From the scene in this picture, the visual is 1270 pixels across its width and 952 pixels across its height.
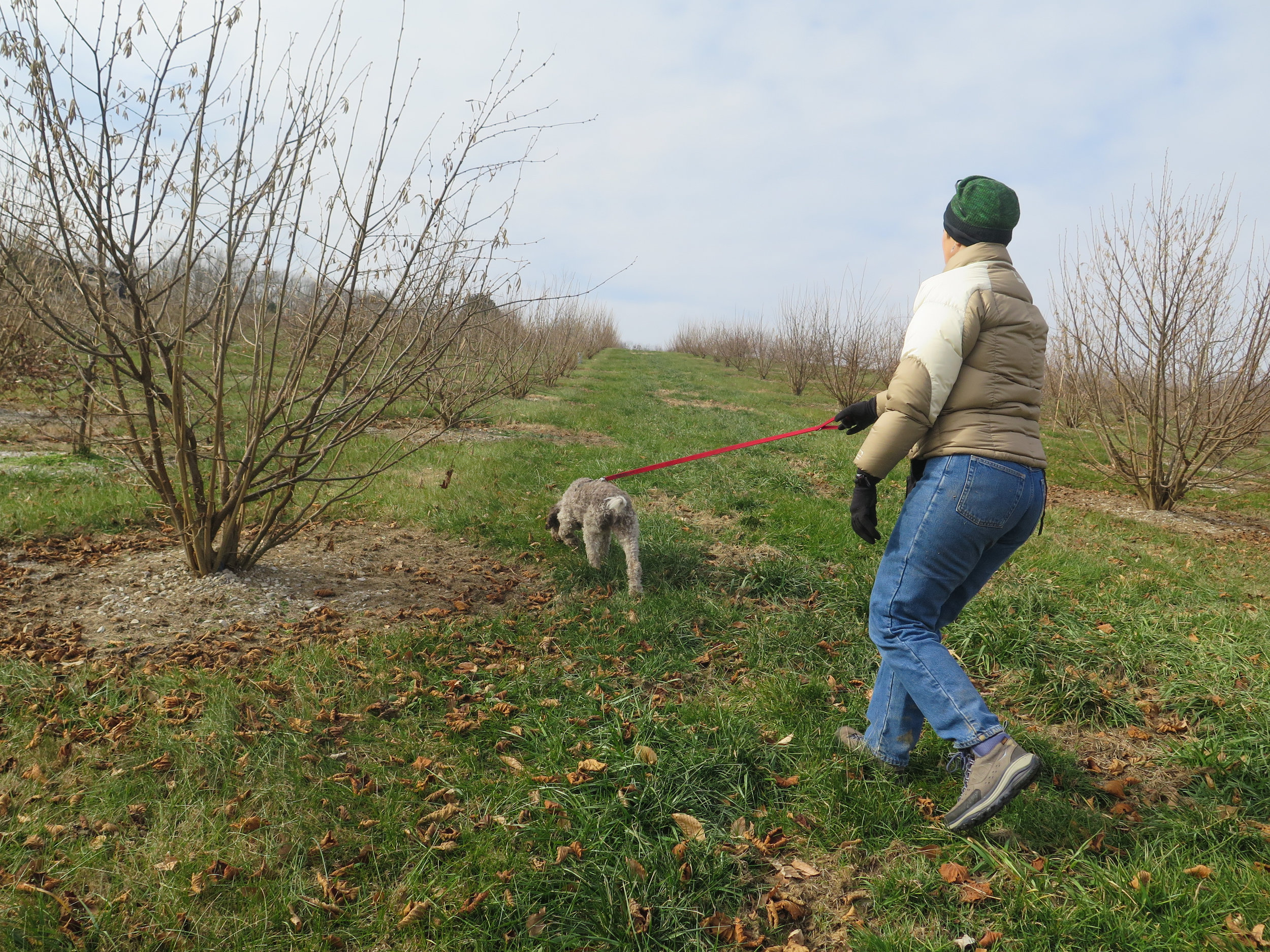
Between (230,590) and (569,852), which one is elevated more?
(230,590)

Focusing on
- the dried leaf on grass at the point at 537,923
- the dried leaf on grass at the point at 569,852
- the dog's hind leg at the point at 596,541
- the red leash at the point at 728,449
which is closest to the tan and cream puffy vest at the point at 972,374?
the red leash at the point at 728,449

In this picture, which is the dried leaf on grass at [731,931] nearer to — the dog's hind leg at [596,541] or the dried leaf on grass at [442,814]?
the dried leaf on grass at [442,814]

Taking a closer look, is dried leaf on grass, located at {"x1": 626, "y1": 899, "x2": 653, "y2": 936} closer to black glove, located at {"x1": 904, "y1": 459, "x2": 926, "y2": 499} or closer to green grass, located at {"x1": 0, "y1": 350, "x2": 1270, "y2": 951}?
green grass, located at {"x1": 0, "y1": 350, "x2": 1270, "y2": 951}

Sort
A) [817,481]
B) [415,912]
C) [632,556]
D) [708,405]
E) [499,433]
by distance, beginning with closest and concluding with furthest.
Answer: [415,912] < [632,556] < [817,481] < [499,433] < [708,405]

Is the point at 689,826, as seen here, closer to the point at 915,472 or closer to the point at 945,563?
the point at 945,563

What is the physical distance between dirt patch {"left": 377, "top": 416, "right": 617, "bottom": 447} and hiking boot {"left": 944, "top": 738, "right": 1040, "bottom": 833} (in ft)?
30.3

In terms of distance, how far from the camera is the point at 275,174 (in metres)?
3.97

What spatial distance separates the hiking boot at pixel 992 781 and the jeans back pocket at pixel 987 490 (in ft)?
2.79

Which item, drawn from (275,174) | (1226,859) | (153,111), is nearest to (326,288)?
(275,174)

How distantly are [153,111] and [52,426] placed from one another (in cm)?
868

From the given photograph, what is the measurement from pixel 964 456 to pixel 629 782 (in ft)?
6.44

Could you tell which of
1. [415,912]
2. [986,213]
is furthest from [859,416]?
[415,912]

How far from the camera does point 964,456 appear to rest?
2.38 m

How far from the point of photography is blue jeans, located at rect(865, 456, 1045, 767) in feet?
7.75
